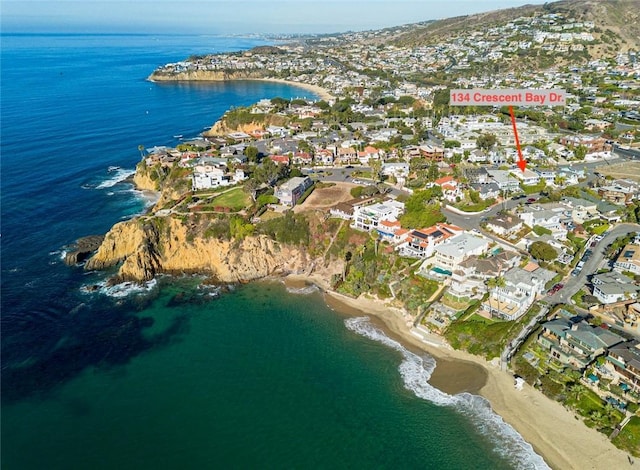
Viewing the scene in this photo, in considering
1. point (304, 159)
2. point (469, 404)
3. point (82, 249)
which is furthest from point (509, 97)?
point (82, 249)

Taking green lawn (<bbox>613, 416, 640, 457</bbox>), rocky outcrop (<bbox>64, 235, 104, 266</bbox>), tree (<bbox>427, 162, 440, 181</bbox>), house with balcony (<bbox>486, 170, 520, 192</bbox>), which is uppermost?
tree (<bbox>427, 162, 440, 181</bbox>)

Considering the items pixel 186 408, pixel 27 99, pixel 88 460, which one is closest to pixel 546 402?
pixel 186 408

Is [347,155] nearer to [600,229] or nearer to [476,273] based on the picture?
[476,273]

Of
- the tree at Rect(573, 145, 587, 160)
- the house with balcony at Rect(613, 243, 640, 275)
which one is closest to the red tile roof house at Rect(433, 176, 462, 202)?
the house with balcony at Rect(613, 243, 640, 275)

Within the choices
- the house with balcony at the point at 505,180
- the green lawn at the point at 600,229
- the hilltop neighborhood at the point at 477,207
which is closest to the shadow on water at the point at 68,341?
the hilltop neighborhood at the point at 477,207

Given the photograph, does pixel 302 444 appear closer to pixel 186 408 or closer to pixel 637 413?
pixel 186 408

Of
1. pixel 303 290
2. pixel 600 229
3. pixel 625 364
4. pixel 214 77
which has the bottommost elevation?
pixel 303 290

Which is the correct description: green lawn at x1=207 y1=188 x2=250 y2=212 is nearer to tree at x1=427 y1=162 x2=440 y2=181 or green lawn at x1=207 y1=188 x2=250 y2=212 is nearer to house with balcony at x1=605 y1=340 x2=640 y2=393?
tree at x1=427 y1=162 x2=440 y2=181
